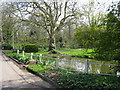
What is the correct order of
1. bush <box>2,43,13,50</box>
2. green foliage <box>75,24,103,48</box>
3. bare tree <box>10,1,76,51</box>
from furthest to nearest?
bush <box>2,43,13,50</box> → bare tree <box>10,1,76,51</box> → green foliage <box>75,24,103,48</box>

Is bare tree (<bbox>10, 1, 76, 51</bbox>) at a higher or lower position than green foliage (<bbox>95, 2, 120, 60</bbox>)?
higher

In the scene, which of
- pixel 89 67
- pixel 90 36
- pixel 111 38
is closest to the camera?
pixel 111 38

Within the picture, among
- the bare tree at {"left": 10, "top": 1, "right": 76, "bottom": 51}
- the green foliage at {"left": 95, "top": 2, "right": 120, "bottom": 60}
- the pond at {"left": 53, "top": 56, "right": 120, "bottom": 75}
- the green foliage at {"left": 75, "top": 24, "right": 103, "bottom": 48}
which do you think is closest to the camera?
the green foliage at {"left": 95, "top": 2, "right": 120, "bottom": 60}

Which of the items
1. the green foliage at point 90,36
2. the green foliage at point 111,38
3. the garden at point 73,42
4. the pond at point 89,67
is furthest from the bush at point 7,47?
the green foliage at point 111,38

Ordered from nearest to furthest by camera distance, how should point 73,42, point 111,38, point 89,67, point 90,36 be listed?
point 111,38
point 90,36
point 89,67
point 73,42

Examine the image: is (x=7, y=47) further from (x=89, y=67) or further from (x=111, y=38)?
(x=111, y=38)

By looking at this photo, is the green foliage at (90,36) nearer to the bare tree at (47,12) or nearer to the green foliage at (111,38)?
the green foliage at (111,38)

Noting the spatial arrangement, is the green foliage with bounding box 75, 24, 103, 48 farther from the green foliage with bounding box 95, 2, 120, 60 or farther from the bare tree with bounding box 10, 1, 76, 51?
the bare tree with bounding box 10, 1, 76, 51

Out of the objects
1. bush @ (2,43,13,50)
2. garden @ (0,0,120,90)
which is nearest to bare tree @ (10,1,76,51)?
garden @ (0,0,120,90)

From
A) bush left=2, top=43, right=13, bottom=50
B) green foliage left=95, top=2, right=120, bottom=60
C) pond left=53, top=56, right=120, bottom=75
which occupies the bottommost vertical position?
pond left=53, top=56, right=120, bottom=75

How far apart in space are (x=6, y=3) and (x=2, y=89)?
45.5 feet

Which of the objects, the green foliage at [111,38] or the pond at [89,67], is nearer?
the green foliage at [111,38]

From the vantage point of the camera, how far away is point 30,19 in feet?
66.8

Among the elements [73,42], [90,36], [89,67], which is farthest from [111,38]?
[73,42]
